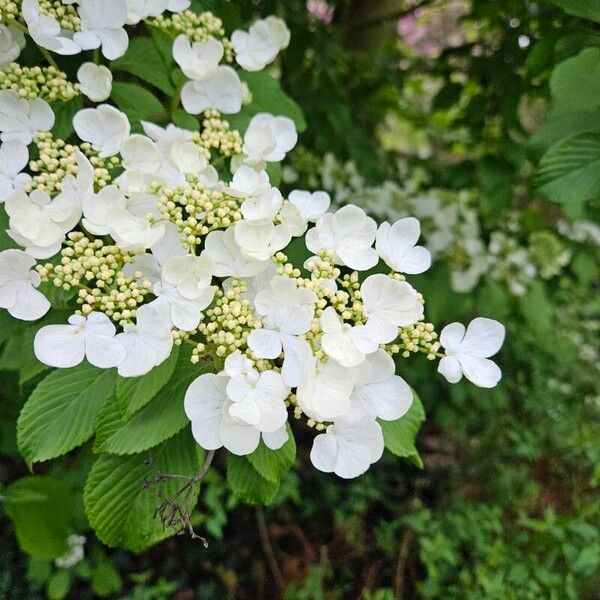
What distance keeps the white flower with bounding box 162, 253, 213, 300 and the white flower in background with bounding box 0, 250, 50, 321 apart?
162 mm

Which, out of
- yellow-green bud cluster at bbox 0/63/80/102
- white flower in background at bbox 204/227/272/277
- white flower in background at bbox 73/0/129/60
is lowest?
white flower in background at bbox 204/227/272/277

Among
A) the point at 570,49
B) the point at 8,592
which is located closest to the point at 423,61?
the point at 570,49

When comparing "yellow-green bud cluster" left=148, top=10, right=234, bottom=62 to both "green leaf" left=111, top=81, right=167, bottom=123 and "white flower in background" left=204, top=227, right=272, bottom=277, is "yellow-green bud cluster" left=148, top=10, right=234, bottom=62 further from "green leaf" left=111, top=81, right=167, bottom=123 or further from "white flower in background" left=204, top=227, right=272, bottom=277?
"white flower in background" left=204, top=227, right=272, bottom=277

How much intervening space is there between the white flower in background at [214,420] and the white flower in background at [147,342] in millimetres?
52

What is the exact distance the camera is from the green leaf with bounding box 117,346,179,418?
0.68 metres

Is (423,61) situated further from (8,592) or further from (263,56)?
(8,592)

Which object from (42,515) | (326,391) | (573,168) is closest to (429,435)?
(42,515)

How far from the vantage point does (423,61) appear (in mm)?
2145

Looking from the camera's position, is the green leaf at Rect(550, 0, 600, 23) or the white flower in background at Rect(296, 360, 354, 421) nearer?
the white flower in background at Rect(296, 360, 354, 421)

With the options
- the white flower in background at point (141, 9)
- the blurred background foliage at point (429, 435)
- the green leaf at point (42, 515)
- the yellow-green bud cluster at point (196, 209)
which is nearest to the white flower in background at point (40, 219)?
the yellow-green bud cluster at point (196, 209)

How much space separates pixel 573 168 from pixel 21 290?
32.0 inches

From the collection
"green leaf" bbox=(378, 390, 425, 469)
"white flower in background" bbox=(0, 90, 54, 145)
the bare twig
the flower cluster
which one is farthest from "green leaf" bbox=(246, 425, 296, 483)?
the bare twig

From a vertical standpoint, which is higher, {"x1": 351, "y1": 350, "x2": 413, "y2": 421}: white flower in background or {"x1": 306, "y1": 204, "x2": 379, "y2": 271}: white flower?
{"x1": 306, "y1": 204, "x2": 379, "y2": 271}: white flower

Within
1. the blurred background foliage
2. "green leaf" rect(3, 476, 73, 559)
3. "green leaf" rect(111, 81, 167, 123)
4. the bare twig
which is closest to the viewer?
"green leaf" rect(111, 81, 167, 123)
